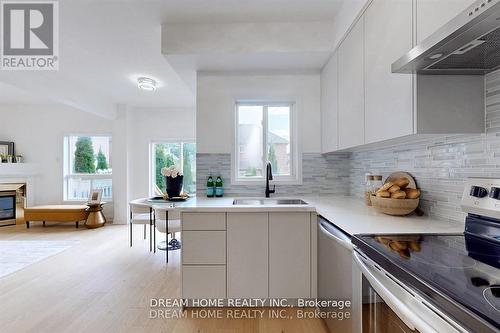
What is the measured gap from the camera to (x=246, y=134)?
3.07 metres

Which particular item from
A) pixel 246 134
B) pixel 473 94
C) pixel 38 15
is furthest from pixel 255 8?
pixel 38 15

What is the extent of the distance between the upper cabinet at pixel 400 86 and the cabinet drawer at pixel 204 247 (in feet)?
4.24

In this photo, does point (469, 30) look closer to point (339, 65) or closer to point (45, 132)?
point (339, 65)

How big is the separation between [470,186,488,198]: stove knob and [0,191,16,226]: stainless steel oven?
24.0 feet

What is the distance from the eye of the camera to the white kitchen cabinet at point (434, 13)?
1039mm

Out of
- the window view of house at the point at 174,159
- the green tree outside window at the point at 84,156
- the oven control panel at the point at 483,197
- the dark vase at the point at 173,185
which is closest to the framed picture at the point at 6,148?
the green tree outside window at the point at 84,156

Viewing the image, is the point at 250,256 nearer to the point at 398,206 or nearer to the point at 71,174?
the point at 398,206

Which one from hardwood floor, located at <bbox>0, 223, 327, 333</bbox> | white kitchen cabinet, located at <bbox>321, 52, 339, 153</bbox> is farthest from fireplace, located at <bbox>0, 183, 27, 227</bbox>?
white kitchen cabinet, located at <bbox>321, 52, 339, 153</bbox>

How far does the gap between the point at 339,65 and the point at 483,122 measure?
1.26m

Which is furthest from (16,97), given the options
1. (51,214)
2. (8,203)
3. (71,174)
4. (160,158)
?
(160,158)

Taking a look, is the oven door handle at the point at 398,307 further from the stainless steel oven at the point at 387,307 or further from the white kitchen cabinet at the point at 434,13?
the white kitchen cabinet at the point at 434,13

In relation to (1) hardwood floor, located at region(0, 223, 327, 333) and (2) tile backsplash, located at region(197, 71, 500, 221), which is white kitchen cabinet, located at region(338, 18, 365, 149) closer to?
(2) tile backsplash, located at region(197, 71, 500, 221)

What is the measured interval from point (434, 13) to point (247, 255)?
1887mm

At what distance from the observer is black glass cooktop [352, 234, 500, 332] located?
608 millimetres
